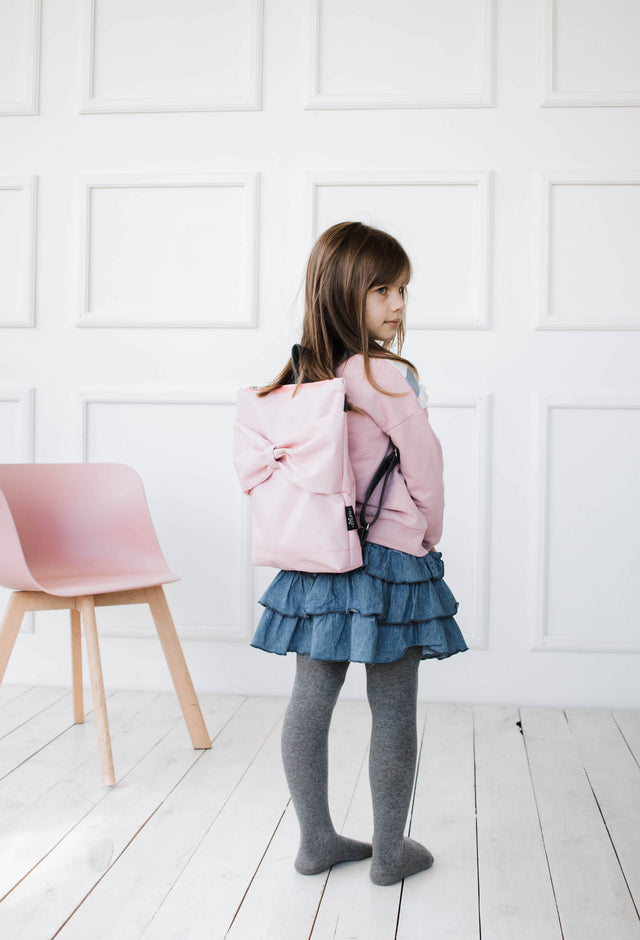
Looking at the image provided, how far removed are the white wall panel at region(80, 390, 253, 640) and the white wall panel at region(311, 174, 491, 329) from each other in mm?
632

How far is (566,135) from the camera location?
2.36 m

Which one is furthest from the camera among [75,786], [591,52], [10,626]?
[591,52]

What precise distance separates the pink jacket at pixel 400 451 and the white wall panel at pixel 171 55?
146 cm

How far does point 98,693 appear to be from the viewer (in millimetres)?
1818

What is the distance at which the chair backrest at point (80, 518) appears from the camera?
2113 mm

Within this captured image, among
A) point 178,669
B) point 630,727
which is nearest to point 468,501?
point 630,727

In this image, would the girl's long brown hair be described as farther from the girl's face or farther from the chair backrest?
the chair backrest

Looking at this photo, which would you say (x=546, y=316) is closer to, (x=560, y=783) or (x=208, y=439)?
(x=208, y=439)

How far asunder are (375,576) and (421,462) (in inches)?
7.1

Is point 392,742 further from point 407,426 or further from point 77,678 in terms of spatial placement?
point 77,678

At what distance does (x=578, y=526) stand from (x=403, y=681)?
1.21 m

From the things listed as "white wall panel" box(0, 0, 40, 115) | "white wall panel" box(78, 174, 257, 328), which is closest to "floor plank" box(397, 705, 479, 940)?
"white wall panel" box(78, 174, 257, 328)

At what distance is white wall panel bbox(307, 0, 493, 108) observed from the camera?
93.1 inches

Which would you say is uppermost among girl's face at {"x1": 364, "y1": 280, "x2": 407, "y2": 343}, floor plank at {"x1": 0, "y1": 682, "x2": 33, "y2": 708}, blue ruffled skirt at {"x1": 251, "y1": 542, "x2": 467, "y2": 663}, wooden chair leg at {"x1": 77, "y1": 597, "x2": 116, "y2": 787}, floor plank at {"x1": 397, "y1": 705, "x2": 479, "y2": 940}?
girl's face at {"x1": 364, "y1": 280, "x2": 407, "y2": 343}
